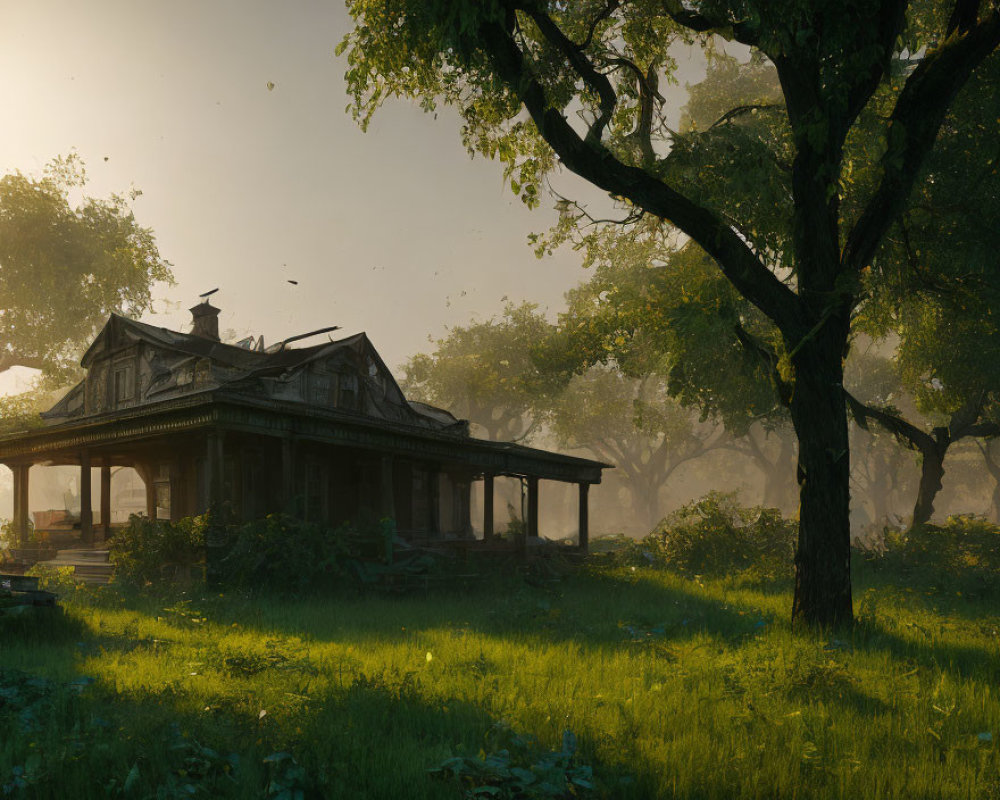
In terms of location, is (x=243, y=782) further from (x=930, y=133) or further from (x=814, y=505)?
(x=930, y=133)

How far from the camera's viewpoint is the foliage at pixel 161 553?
49.4ft

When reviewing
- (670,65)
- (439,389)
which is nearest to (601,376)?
(439,389)

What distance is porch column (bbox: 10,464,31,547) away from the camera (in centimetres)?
2198

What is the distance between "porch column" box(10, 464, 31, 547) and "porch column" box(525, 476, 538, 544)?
15.4 meters

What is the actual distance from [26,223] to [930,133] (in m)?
36.1

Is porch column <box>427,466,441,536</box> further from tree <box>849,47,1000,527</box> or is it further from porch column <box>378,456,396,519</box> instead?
tree <box>849,47,1000,527</box>

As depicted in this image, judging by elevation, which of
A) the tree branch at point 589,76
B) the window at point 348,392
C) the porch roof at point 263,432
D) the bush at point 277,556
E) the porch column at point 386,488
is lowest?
the bush at point 277,556

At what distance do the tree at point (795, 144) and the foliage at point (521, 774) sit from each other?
663cm

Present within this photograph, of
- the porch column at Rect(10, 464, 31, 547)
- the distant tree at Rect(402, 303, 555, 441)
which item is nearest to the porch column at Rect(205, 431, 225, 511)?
the porch column at Rect(10, 464, 31, 547)

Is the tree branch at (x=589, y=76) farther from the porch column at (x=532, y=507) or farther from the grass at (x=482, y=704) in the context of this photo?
the porch column at (x=532, y=507)

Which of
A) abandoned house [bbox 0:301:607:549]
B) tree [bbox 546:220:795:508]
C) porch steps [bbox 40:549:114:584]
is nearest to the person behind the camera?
tree [bbox 546:220:795:508]

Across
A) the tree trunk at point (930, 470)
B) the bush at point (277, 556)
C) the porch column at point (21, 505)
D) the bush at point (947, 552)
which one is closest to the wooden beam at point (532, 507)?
the bush at point (277, 556)

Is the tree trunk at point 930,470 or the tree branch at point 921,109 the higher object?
the tree branch at point 921,109

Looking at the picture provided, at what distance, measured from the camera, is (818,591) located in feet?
33.5
